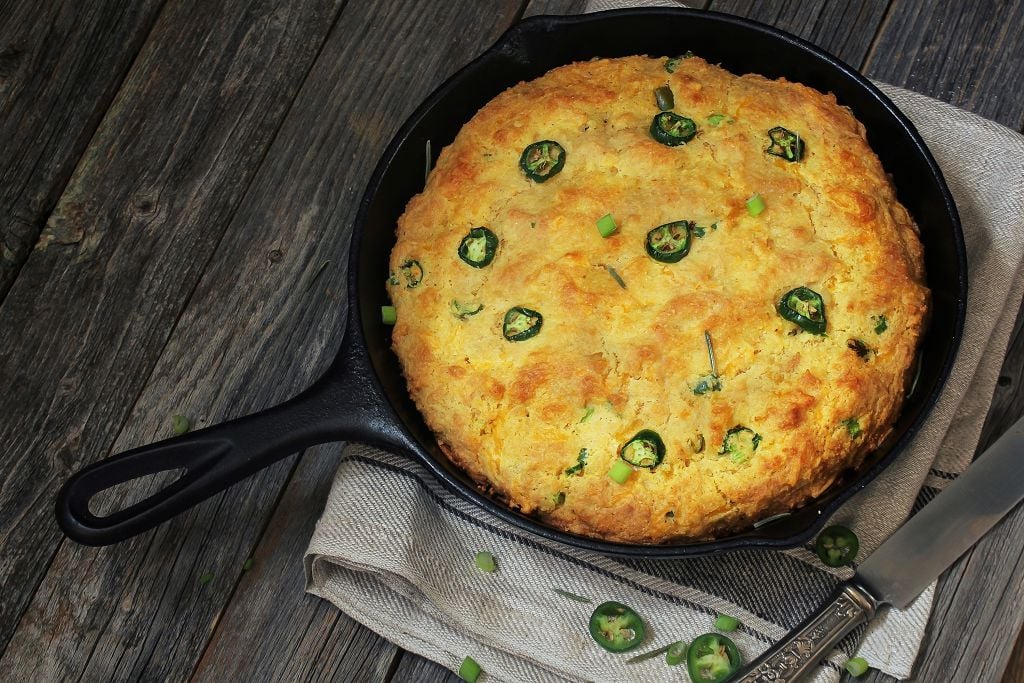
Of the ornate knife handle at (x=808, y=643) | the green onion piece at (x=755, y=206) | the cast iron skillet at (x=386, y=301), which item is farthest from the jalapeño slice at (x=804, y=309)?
the ornate knife handle at (x=808, y=643)

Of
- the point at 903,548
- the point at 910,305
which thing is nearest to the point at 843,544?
the point at 903,548

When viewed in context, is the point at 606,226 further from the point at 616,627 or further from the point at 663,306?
the point at 616,627

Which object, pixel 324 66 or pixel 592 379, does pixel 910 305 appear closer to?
pixel 592 379

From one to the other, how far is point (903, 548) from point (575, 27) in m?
1.86

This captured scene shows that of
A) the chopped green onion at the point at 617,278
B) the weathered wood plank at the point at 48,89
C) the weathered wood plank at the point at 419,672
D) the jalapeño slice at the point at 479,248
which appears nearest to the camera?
the chopped green onion at the point at 617,278

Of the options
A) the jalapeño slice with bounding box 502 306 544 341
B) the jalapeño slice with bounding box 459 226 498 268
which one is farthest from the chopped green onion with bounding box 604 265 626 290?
the jalapeño slice with bounding box 459 226 498 268

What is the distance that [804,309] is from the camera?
8.94 ft

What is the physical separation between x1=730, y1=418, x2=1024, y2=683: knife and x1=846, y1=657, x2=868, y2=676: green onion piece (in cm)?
11

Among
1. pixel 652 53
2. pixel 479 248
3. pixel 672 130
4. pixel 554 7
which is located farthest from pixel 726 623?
pixel 554 7

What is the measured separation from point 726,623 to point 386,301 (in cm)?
141

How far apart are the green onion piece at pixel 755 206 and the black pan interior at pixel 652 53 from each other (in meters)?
0.56

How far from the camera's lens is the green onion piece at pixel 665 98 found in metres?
3.00

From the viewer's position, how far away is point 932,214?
10.1ft

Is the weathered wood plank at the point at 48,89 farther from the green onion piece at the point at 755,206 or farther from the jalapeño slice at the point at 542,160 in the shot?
the green onion piece at the point at 755,206
